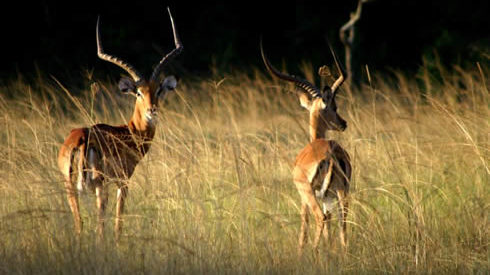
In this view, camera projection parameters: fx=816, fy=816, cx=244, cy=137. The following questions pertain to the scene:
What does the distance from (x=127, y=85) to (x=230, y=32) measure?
466 inches

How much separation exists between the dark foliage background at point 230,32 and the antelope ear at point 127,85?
9.21 metres

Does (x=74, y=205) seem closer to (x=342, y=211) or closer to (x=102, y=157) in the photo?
(x=102, y=157)

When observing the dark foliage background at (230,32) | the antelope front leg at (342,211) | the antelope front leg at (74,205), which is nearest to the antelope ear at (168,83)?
the antelope front leg at (74,205)

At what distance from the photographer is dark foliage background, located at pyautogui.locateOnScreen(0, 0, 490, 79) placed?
631 inches

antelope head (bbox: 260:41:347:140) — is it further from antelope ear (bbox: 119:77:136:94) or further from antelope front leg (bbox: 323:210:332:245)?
antelope ear (bbox: 119:77:136:94)

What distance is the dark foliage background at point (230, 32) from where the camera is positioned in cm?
1603

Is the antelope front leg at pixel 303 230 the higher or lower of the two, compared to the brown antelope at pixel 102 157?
lower

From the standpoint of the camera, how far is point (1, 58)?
52.3ft

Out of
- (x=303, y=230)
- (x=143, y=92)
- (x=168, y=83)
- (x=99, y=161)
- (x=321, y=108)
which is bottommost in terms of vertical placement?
(x=303, y=230)

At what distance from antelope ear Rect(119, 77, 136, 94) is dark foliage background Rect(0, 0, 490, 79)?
30.2ft

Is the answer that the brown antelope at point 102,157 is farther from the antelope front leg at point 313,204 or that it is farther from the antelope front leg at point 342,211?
the antelope front leg at point 342,211

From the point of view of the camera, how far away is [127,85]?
5973 mm

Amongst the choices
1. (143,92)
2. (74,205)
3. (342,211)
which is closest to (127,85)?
(143,92)

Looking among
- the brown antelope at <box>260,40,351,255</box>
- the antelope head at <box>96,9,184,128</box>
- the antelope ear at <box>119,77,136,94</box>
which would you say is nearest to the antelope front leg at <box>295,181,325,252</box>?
the brown antelope at <box>260,40,351,255</box>
